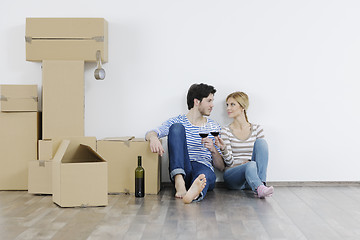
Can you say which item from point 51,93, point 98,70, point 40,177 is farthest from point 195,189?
point 51,93

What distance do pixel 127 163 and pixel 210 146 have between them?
2.37ft

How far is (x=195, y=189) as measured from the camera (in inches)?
150

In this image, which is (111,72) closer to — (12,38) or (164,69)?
(164,69)

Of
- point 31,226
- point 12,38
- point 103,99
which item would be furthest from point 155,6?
point 31,226

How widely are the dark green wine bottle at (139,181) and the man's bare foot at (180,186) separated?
0.29m

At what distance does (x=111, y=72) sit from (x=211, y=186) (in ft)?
4.76

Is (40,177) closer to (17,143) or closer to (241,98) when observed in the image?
(17,143)

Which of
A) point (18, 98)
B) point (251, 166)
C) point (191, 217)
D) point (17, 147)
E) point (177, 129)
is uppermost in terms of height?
point (18, 98)

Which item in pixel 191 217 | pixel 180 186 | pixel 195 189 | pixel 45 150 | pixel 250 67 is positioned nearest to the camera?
pixel 191 217

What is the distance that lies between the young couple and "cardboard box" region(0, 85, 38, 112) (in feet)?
3.65

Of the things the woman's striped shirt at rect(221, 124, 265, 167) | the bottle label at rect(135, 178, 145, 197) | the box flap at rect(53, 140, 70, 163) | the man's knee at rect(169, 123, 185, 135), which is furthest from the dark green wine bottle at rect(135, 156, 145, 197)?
the woman's striped shirt at rect(221, 124, 265, 167)

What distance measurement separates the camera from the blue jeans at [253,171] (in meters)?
4.14

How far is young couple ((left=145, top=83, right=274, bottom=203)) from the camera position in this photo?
13.7 ft

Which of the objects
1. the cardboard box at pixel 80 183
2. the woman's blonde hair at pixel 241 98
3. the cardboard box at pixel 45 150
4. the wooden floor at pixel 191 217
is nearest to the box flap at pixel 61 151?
the cardboard box at pixel 80 183
